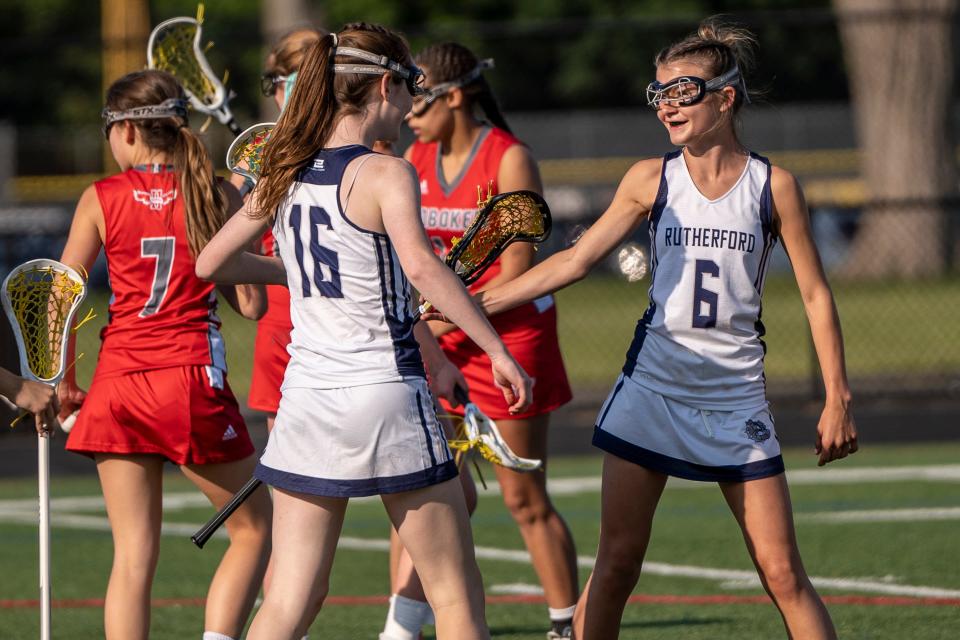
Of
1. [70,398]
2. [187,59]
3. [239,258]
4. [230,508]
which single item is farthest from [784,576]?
[187,59]

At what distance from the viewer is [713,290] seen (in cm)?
464

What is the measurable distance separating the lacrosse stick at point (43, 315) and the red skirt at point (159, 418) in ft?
0.84

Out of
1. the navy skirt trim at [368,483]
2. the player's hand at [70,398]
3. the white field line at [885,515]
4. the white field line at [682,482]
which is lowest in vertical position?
the white field line at [682,482]

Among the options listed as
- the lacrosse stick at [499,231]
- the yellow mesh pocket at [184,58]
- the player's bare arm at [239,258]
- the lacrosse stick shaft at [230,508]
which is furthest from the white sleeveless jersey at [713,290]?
the yellow mesh pocket at [184,58]

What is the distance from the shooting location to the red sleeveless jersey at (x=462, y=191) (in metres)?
6.19

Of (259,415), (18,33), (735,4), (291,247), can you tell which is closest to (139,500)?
(291,247)

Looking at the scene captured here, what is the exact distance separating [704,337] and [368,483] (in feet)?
3.77

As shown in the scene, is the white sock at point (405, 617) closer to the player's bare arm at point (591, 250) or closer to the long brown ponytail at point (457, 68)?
the player's bare arm at point (591, 250)

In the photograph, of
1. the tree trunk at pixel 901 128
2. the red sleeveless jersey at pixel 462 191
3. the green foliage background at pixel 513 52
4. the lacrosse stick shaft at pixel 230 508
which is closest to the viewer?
the lacrosse stick shaft at pixel 230 508

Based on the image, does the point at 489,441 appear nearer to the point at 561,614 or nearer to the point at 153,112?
the point at 153,112

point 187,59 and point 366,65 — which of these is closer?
point 366,65

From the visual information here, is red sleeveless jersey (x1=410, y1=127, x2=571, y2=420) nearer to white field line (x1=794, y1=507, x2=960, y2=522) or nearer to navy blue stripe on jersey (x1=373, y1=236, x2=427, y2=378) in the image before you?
navy blue stripe on jersey (x1=373, y1=236, x2=427, y2=378)

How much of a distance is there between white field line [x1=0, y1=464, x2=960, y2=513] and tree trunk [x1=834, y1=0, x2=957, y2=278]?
1022cm

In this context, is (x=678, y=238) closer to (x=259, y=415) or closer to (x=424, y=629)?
(x=424, y=629)
